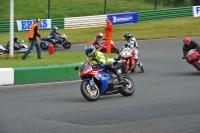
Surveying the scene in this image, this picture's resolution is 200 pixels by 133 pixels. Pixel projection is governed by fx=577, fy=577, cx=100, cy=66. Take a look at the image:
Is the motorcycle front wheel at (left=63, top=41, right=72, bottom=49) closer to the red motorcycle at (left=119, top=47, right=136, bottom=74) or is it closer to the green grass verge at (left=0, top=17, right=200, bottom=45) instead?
the green grass verge at (left=0, top=17, right=200, bottom=45)

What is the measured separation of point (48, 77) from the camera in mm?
17422

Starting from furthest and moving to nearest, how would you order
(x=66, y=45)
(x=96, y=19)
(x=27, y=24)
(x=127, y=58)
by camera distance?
(x=96, y=19), (x=27, y=24), (x=66, y=45), (x=127, y=58)

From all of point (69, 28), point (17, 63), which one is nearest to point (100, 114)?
point (17, 63)

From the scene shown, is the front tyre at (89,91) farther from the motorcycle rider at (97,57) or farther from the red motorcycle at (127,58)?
the red motorcycle at (127,58)

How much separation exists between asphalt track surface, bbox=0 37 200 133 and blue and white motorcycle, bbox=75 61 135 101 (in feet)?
0.64

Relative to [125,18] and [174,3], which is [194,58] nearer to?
[125,18]

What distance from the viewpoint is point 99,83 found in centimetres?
1377

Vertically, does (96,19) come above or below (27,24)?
above

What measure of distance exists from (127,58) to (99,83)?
6.50 meters

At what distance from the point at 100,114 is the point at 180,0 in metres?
42.8

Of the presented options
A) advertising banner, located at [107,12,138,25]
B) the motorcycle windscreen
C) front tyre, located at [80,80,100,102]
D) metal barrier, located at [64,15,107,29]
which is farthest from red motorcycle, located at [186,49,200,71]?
advertising banner, located at [107,12,138,25]

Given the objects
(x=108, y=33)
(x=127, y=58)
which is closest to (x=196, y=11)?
(x=108, y=33)

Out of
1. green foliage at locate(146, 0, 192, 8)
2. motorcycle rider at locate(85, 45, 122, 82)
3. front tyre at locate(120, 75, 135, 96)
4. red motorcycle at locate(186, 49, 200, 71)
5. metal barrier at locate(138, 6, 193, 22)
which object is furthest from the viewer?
green foliage at locate(146, 0, 192, 8)

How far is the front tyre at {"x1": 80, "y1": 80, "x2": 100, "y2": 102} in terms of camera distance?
13.3m
